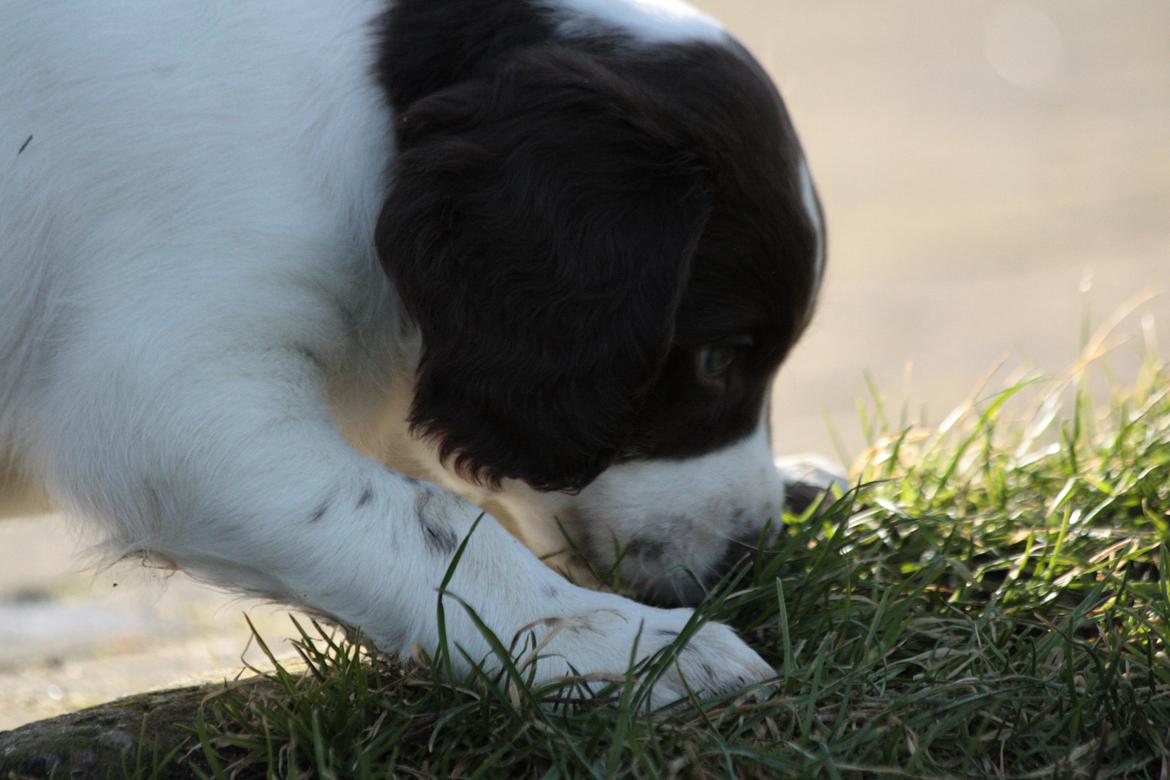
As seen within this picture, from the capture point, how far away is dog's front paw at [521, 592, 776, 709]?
9.01 ft

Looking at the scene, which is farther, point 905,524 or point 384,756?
point 905,524

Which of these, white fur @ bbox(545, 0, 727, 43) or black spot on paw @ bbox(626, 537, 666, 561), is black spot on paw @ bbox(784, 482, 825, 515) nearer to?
black spot on paw @ bbox(626, 537, 666, 561)

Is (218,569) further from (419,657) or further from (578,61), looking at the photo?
(578,61)

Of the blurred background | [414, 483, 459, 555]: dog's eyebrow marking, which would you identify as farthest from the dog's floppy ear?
the blurred background

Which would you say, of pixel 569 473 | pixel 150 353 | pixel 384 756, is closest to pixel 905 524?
pixel 569 473

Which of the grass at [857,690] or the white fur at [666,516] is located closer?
the grass at [857,690]

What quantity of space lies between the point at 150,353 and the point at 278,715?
0.68m

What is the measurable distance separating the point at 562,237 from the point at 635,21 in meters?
0.61

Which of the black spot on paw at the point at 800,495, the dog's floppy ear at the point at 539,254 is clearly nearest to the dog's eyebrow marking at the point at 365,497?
the dog's floppy ear at the point at 539,254

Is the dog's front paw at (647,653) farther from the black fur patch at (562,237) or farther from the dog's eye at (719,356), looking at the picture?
the dog's eye at (719,356)

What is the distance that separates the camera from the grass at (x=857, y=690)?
258 cm

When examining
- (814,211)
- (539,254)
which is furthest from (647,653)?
(814,211)

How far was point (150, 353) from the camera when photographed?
9.39 feet

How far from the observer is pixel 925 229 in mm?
10102
